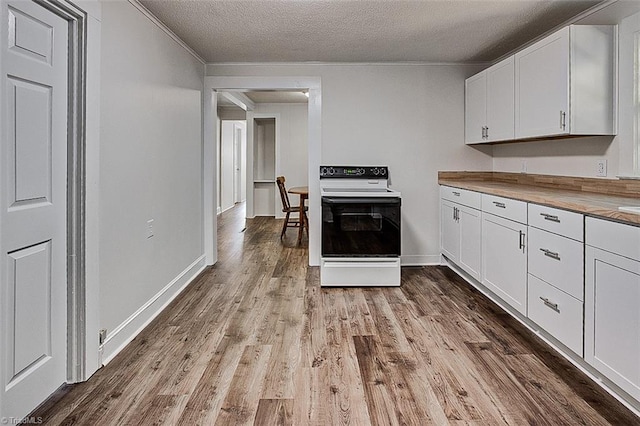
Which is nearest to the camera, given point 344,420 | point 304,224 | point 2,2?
point 2,2

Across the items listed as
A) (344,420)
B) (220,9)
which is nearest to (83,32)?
(220,9)

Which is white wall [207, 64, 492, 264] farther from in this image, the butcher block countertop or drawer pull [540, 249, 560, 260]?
drawer pull [540, 249, 560, 260]

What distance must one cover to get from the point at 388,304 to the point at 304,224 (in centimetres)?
319

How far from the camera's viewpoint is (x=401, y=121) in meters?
4.76

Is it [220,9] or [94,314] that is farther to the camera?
[220,9]

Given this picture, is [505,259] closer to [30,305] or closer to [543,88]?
[543,88]

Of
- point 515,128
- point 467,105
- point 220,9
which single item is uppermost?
point 220,9

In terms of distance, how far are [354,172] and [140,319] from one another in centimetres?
260

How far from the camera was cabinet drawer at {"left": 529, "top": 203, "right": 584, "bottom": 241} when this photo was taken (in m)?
2.24

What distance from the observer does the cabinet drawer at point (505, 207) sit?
285 centimetres

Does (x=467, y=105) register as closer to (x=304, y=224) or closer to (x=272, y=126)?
(x=304, y=224)

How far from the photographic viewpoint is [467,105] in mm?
4652

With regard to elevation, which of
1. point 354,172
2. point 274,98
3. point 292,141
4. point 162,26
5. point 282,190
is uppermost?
point 274,98

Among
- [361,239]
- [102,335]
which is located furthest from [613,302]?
[102,335]
